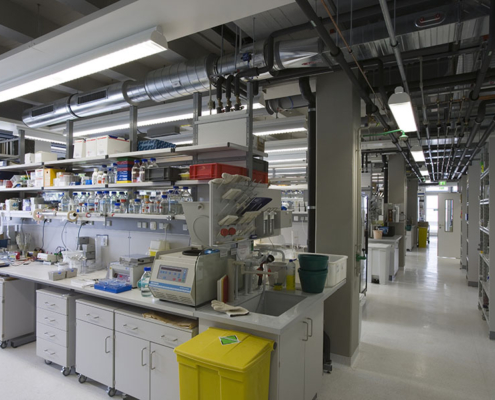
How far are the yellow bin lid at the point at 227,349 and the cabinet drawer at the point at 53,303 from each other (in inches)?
69.5

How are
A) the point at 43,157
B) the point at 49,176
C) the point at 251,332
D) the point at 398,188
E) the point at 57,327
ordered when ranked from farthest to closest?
the point at 398,188 < the point at 43,157 < the point at 49,176 < the point at 57,327 < the point at 251,332

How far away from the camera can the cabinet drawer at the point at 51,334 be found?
312 cm

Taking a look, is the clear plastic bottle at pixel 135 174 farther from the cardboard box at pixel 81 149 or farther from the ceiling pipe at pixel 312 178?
the ceiling pipe at pixel 312 178

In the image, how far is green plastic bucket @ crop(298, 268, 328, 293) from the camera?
270cm

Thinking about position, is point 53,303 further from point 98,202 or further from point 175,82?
point 175,82

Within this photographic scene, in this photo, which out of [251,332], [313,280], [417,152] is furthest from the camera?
[417,152]

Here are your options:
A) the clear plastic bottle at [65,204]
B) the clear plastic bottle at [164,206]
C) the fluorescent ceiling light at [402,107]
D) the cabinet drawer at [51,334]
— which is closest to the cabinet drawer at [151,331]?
the cabinet drawer at [51,334]

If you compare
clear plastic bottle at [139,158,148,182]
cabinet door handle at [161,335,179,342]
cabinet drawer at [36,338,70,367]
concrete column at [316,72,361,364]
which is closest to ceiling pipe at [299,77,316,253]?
concrete column at [316,72,361,364]

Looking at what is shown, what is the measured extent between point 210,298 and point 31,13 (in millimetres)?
3244

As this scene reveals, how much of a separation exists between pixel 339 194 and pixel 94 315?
2.66m

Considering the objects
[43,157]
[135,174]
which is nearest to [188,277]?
[135,174]

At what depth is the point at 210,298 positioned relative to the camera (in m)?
2.45

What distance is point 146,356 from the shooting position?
2529 mm

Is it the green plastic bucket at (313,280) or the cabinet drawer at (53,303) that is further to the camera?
the cabinet drawer at (53,303)
